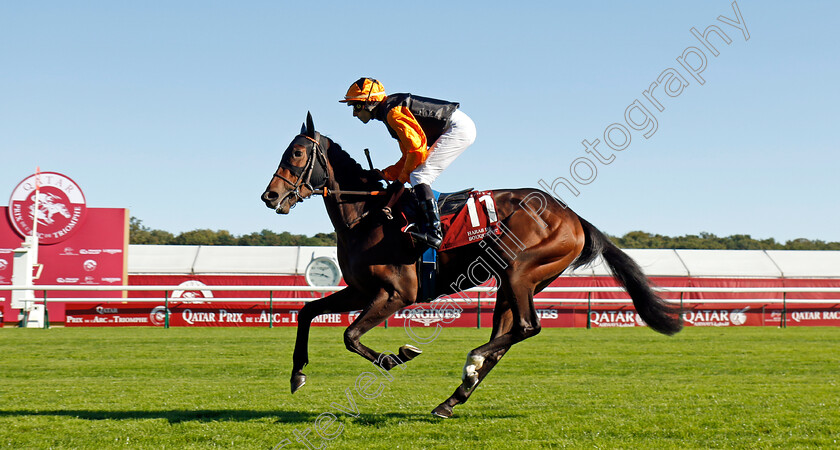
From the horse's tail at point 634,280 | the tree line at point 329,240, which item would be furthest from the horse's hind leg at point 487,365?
the tree line at point 329,240

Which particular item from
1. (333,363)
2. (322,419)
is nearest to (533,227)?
(322,419)

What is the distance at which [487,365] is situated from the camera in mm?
5207

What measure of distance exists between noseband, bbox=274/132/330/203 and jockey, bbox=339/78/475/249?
40cm

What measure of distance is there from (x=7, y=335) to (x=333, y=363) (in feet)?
25.4

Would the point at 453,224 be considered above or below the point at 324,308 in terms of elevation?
above

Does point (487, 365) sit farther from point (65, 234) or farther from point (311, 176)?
point (65, 234)

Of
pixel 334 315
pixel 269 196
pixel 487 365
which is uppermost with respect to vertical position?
pixel 269 196

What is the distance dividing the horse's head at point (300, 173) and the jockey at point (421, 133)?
38 cm

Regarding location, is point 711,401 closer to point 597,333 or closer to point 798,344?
point 798,344

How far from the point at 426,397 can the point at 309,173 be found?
237 cm

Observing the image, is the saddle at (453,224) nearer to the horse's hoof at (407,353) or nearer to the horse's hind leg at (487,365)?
the horse's hoof at (407,353)

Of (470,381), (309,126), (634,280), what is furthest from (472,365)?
(309,126)

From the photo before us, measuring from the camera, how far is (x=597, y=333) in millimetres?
14766

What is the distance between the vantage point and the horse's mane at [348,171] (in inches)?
217
